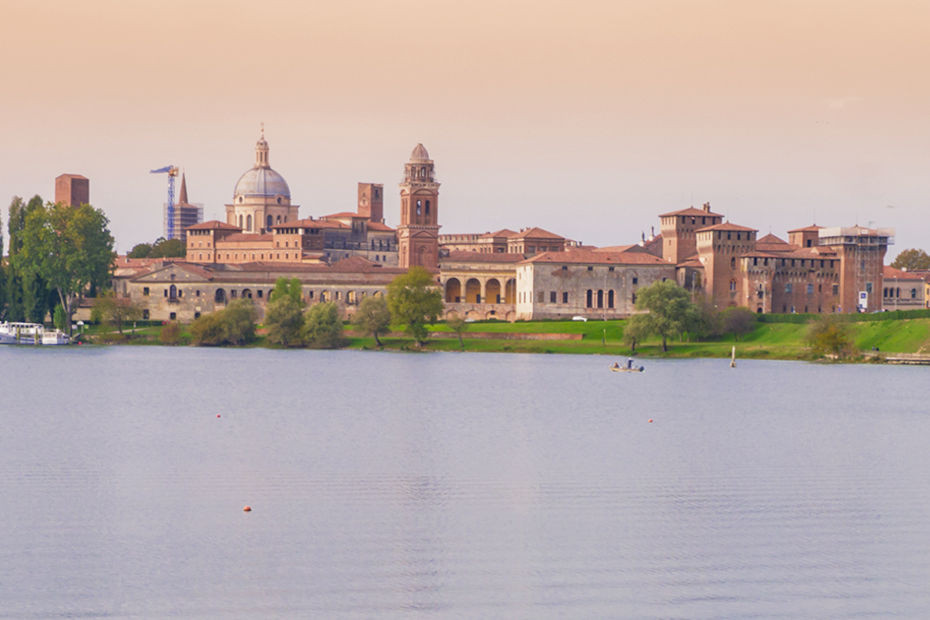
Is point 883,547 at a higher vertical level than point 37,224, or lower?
lower

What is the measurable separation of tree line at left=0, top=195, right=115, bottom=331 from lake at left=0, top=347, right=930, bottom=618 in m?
44.6

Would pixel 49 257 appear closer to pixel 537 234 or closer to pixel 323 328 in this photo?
pixel 323 328

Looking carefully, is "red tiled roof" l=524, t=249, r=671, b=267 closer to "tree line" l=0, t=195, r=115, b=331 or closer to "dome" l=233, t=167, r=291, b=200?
"tree line" l=0, t=195, r=115, b=331

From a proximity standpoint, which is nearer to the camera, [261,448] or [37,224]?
[261,448]

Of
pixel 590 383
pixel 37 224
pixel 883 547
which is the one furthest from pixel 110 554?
pixel 37 224

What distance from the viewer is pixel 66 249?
97812 millimetres

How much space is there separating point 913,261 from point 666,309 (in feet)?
298

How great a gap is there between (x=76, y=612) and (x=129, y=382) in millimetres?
41775

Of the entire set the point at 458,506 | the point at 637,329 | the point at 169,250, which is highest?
the point at 169,250

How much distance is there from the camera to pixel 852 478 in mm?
32312

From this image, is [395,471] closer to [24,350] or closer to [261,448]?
[261,448]

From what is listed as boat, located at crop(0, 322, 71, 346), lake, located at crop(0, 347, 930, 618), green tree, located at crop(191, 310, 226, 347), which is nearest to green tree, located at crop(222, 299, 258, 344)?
green tree, located at crop(191, 310, 226, 347)

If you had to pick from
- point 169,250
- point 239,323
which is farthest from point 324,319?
point 169,250

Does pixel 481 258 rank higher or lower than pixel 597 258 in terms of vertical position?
higher
